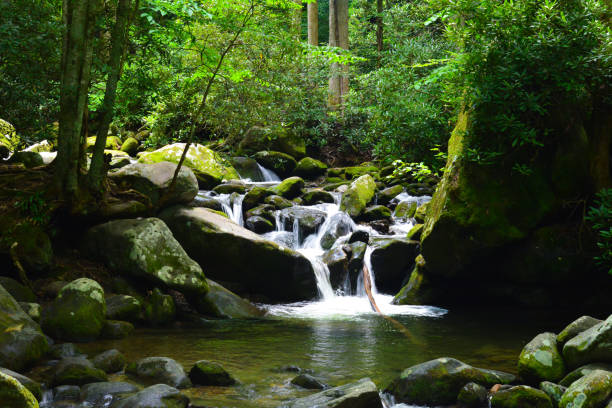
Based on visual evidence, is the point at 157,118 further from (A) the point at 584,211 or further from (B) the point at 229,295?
(A) the point at 584,211

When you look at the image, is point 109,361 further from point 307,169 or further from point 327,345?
point 307,169

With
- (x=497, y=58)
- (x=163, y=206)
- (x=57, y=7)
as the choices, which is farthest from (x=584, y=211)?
(x=57, y=7)

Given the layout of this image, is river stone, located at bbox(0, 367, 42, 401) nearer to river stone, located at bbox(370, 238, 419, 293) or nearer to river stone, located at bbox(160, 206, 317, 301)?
river stone, located at bbox(160, 206, 317, 301)

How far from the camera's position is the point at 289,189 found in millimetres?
15617

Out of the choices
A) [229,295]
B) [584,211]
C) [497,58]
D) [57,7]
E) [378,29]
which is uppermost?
[378,29]

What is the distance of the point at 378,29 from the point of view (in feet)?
78.7

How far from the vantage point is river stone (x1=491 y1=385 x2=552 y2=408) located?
4.95 meters

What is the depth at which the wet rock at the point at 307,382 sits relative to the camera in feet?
19.0

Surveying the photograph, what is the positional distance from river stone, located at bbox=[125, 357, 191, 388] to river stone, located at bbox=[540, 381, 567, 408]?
369 centimetres

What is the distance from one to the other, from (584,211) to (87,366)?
805 cm

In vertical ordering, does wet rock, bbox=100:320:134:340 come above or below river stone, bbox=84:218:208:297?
below

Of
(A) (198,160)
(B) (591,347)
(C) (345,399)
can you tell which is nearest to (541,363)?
(B) (591,347)

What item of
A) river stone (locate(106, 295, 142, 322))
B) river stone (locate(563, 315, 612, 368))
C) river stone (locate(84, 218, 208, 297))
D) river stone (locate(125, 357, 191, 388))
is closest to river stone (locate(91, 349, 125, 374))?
river stone (locate(125, 357, 191, 388))

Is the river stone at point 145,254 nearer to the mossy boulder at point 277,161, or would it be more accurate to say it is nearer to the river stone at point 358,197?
the river stone at point 358,197
